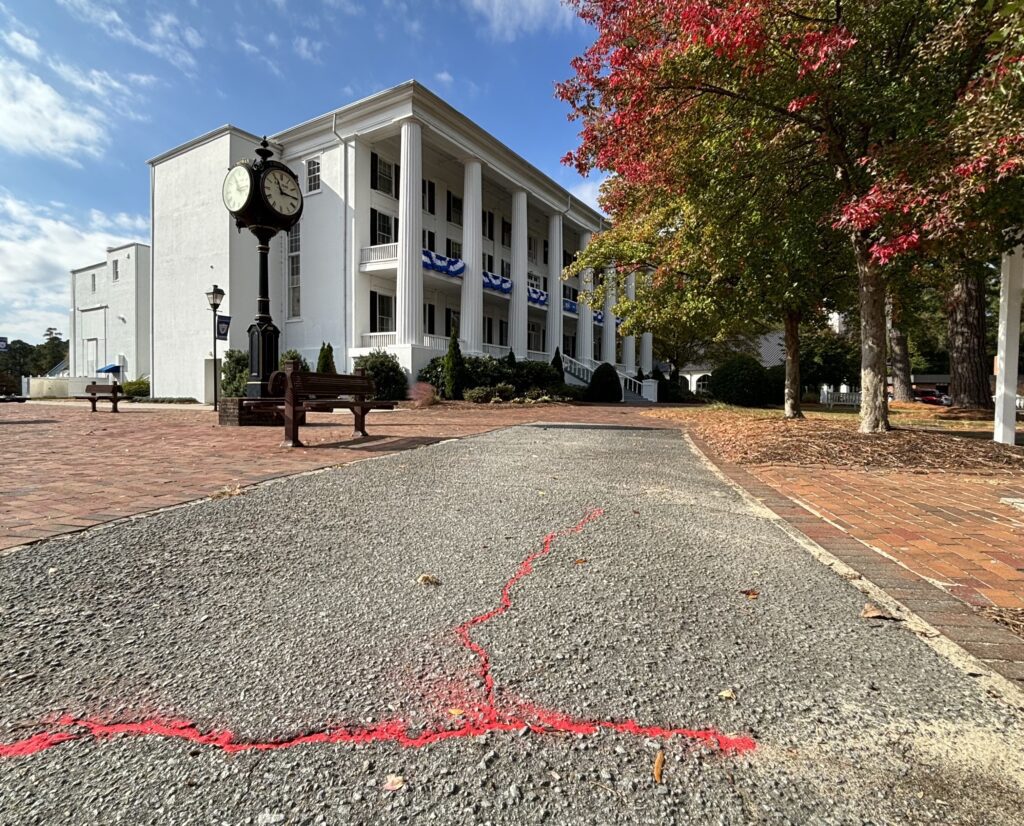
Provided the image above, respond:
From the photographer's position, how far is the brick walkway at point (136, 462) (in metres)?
3.69

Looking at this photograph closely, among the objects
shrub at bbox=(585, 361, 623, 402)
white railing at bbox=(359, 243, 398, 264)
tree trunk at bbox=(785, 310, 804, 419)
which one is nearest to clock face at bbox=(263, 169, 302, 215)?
white railing at bbox=(359, 243, 398, 264)

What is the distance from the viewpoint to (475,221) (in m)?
23.0

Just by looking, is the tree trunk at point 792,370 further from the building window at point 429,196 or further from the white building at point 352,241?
the building window at point 429,196

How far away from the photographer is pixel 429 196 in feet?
84.6

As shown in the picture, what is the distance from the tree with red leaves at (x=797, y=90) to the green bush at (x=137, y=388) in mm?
26877

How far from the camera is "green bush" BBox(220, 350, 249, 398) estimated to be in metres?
20.0

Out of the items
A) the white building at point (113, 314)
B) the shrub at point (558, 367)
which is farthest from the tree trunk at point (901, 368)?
the white building at point (113, 314)

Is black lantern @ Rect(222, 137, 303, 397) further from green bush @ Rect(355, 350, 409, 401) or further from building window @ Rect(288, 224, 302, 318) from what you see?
building window @ Rect(288, 224, 302, 318)

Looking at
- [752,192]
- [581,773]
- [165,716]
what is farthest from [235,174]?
[581,773]

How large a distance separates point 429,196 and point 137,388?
17220 mm

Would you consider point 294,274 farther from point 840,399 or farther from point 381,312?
point 840,399

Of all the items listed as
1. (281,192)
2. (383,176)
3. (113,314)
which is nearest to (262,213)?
(281,192)

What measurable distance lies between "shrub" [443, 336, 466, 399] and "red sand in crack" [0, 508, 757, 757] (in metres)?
18.0

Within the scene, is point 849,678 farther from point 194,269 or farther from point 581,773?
point 194,269
